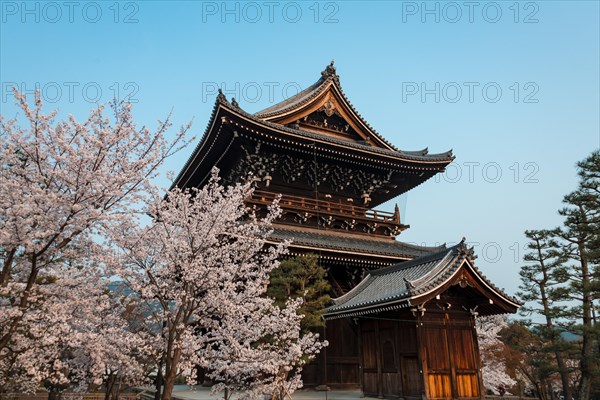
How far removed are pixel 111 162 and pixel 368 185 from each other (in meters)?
15.8

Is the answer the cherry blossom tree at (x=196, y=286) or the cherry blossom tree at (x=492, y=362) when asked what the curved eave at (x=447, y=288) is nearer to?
the cherry blossom tree at (x=196, y=286)

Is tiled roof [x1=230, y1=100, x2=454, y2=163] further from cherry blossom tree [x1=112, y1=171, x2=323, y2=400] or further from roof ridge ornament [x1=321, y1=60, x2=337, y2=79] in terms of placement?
cherry blossom tree [x1=112, y1=171, x2=323, y2=400]

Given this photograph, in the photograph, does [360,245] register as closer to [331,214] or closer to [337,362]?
[331,214]

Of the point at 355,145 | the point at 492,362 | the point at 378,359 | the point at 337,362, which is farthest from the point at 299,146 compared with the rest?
the point at 492,362

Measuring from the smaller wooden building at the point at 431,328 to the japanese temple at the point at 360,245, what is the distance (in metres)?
0.03

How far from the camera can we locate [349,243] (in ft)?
63.1

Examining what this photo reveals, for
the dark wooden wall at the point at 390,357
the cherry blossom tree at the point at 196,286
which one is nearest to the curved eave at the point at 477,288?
the dark wooden wall at the point at 390,357

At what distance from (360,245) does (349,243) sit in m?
0.57

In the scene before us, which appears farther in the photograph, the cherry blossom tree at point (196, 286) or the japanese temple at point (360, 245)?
the japanese temple at point (360, 245)

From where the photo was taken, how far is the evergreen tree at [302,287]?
538 inches

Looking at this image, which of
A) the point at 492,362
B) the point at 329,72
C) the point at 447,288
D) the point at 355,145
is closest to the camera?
the point at 447,288

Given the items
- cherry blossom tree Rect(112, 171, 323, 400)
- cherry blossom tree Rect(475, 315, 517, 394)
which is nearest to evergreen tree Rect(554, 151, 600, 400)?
cherry blossom tree Rect(475, 315, 517, 394)

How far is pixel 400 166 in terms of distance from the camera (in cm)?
2209

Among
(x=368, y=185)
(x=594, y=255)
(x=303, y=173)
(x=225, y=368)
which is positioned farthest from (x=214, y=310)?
(x=594, y=255)
